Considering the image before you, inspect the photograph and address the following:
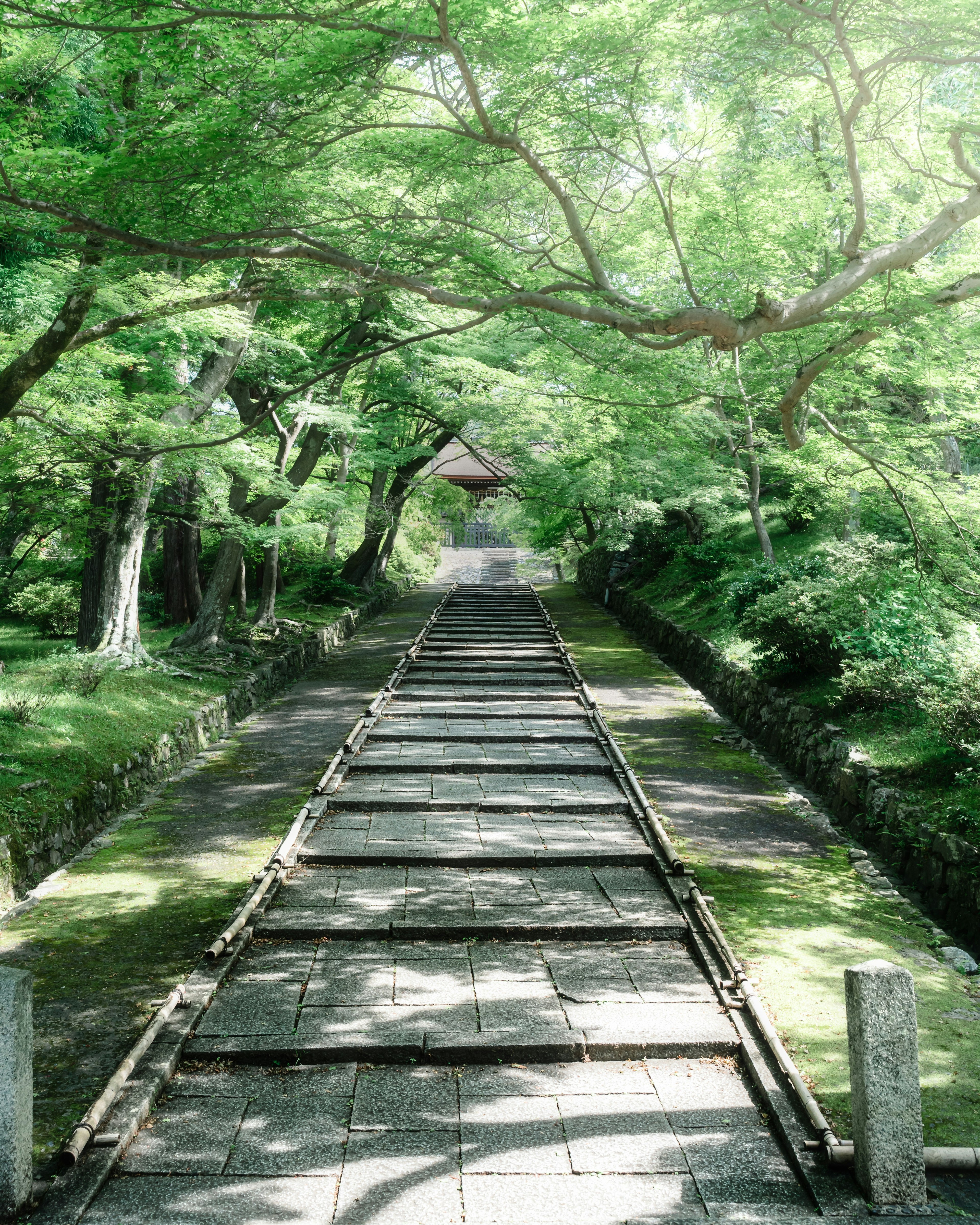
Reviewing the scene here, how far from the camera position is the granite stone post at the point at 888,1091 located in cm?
376

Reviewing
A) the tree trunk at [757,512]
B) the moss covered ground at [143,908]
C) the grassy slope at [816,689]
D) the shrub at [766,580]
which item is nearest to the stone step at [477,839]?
the moss covered ground at [143,908]

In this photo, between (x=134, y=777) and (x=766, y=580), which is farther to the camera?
(x=766, y=580)

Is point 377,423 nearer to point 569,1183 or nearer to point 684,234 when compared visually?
point 684,234

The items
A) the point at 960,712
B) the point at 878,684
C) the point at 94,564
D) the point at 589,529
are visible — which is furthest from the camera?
the point at 589,529

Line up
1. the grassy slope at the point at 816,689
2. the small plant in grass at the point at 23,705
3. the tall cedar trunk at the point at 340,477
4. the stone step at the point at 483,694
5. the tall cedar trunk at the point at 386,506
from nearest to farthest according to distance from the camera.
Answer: the grassy slope at the point at 816,689 < the small plant in grass at the point at 23,705 < the stone step at the point at 483,694 < the tall cedar trunk at the point at 340,477 < the tall cedar trunk at the point at 386,506

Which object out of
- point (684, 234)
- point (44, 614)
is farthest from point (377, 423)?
point (684, 234)

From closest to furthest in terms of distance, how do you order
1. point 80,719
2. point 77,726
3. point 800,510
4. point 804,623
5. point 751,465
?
1. point 77,726
2. point 80,719
3. point 804,623
4. point 751,465
5. point 800,510

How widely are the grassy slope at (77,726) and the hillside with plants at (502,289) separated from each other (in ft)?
0.17

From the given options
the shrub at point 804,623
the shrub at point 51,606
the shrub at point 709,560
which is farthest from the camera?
the shrub at point 709,560

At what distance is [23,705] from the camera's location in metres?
8.83

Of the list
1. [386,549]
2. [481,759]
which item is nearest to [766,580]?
[481,759]

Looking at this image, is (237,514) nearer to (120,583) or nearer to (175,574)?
(120,583)

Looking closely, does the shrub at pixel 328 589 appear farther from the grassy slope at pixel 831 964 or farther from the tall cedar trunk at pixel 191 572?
the grassy slope at pixel 831 964

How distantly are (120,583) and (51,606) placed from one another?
27.4 ft
